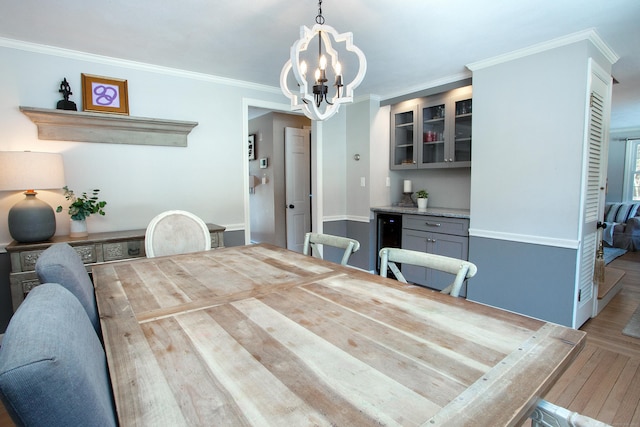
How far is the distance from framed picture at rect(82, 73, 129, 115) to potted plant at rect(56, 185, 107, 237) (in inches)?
28.1

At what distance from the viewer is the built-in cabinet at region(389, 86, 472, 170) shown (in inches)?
135

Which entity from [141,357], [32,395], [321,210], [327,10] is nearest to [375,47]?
[327,10]

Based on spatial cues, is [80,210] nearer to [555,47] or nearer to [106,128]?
[106,128]

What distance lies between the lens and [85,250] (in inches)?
97.3

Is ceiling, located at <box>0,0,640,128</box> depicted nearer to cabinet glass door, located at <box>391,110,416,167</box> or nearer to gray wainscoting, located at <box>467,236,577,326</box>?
cabinet glass door, located at <box>391,110,416,167</box>

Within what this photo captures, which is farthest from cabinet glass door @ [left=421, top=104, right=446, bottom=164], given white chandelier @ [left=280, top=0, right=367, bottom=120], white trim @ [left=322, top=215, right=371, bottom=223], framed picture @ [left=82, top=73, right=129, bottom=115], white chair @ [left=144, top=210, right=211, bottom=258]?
framed picture @ [left=82, top=73, right=129, bottom=115]

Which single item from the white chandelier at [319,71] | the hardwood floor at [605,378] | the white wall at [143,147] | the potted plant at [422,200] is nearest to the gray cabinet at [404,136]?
the potted plant at [422,200]

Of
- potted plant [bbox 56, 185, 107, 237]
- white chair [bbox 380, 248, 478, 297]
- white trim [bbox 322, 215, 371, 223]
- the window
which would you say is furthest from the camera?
the window

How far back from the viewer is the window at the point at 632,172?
6344mm

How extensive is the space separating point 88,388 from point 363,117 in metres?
3.94

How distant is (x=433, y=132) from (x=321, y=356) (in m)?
3.40

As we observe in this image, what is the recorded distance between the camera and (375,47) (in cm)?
259

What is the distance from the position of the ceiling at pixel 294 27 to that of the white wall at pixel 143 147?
17cm

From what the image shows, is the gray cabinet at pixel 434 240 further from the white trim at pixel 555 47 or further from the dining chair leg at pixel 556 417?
the dining chair leg at pixel 556 417
